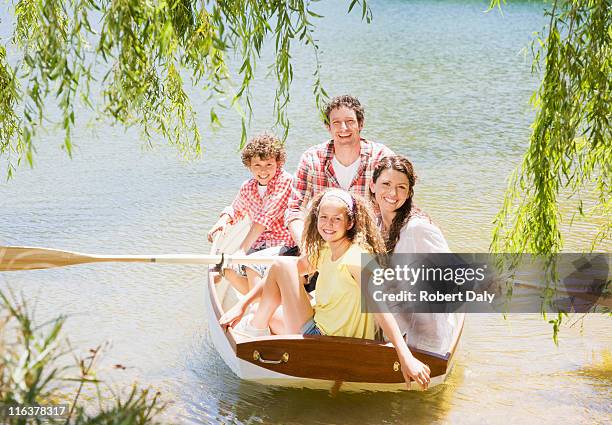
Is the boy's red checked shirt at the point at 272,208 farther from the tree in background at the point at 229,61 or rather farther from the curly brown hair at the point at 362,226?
the tree in background at the point at 229,61

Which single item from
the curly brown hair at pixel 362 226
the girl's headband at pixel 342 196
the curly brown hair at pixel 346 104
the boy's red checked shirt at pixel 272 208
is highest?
the curly brown hair at pixel 346 104

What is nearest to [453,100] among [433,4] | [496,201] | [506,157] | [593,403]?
[506,157]

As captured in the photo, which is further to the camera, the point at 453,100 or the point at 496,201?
the point at 453,100

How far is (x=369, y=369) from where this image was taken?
415 centimetres

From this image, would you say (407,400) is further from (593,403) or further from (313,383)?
(593,403)

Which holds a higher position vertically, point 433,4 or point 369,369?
point 433,4

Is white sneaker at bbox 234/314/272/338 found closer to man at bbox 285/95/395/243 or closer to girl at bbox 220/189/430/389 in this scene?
girl at bbox 220/189/430/389

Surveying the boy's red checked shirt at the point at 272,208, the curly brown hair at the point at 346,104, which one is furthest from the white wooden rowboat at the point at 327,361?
the curly brown hair at the point at 346,104

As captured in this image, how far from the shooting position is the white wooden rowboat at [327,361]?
410cm

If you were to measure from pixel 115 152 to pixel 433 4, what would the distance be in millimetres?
14226

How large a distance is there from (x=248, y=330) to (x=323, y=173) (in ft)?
2.91

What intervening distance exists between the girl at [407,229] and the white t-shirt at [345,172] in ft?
1.44

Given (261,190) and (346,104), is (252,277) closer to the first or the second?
(261,190)

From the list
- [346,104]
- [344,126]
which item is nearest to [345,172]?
[344,126]
